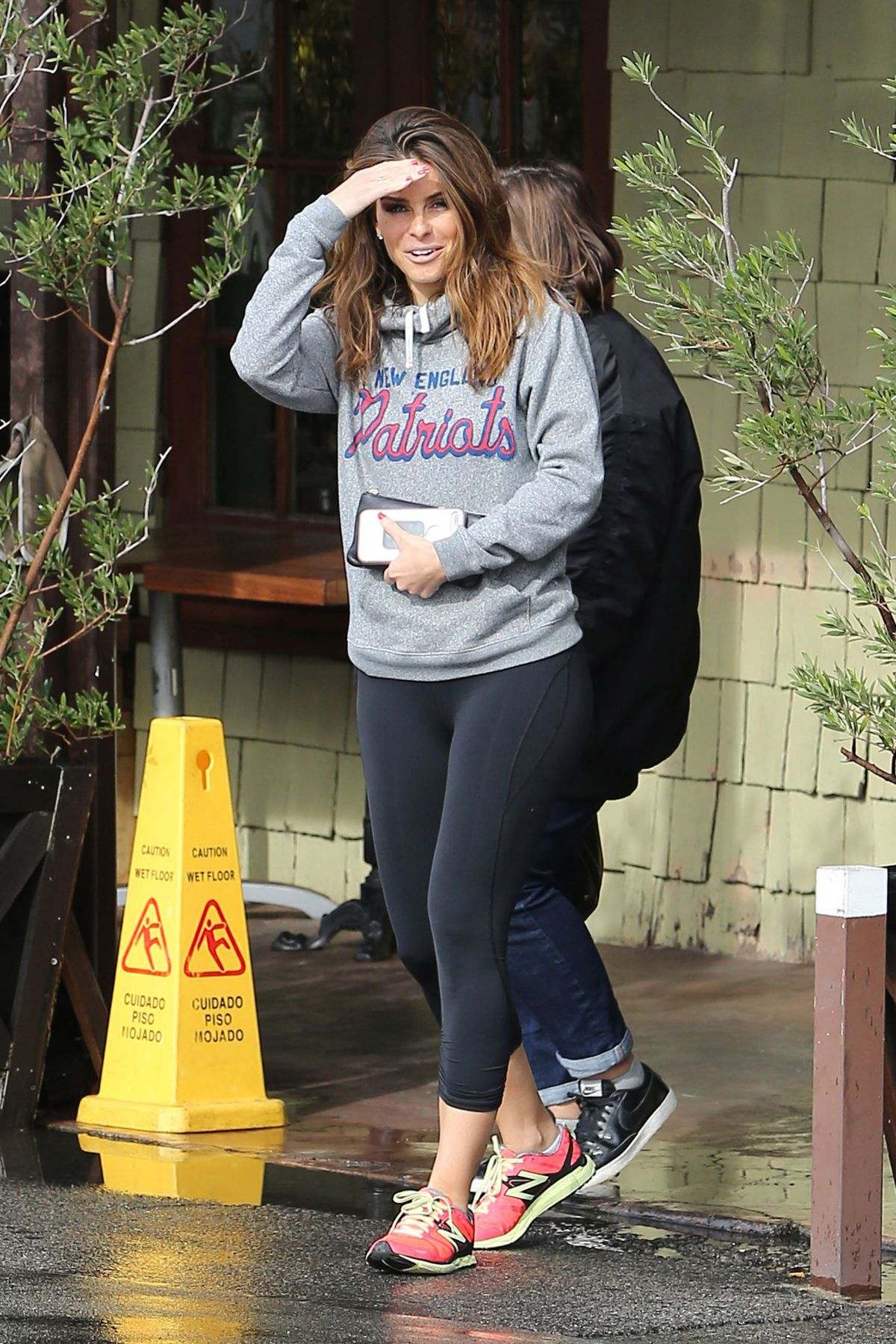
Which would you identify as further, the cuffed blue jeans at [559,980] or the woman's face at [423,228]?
the cuffed blue jeans at [559,980]

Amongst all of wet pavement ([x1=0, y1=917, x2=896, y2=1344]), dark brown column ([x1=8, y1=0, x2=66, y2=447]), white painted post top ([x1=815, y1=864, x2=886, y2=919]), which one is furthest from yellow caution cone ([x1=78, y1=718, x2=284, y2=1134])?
white painted post top ([x1=815, y1=864, x2=886, y2=919])

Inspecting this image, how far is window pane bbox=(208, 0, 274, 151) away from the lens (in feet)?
28.1

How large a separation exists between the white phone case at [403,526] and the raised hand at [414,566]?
16 millimetres

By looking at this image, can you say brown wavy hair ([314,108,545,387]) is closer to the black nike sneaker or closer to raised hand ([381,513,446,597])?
raised hand ([381,513,446,597])

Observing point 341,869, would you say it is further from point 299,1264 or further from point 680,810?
point 299,1264

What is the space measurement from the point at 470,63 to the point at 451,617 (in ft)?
14.0

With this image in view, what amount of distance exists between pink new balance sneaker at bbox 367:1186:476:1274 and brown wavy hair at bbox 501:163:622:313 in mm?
1716

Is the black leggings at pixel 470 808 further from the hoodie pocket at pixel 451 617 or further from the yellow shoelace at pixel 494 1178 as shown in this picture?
the yellow shoelace at pixel 494 1178

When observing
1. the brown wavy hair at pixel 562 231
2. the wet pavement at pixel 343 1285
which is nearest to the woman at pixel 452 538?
the wet pavement at pixel 343 1285

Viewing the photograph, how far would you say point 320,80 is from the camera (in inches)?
334

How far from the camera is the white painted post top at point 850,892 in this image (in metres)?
4.18

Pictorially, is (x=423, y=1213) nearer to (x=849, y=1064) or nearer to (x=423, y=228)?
(x=849, y=1064)

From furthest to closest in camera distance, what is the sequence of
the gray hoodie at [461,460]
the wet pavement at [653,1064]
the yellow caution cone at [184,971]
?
the yellow caution cone at [184,971] → the wet pavement at [653,1064] → the gray hoodie at [461,460]

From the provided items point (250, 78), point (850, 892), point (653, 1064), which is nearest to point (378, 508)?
point (850, 892)
